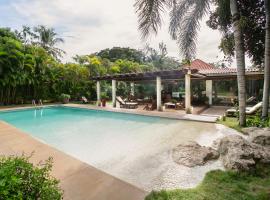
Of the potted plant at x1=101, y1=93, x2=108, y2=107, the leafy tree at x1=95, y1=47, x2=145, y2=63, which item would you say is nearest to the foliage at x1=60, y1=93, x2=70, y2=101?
the potted plant at x1=101, y1=93, x2=108, y2=107

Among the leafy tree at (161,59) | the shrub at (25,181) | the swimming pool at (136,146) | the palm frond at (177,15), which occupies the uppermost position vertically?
the leafy tree at (161,59)

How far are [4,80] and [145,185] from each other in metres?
19.3

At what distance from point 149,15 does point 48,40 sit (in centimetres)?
2779

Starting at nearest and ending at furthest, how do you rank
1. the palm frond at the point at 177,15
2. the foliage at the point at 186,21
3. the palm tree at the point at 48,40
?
the foliage at the point at 186,21, the palm frond at the point at 177,15, the palm tree at the point at 48,40

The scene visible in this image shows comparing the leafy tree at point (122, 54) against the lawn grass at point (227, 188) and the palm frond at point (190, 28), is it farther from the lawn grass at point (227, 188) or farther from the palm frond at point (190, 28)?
the lawn grass at point (227, 188)

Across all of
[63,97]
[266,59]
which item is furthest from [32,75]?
[266,59]

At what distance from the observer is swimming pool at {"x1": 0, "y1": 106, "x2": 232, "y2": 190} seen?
16.1 feet

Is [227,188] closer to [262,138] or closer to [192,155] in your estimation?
[192,155]

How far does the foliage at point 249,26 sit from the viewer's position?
9844 mm

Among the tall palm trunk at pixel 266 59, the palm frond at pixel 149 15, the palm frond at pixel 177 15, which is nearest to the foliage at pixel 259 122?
the tall palm trunk at pixel 266 59

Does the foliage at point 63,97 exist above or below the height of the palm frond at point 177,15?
below

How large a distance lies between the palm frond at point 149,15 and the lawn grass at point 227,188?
17.4 ft

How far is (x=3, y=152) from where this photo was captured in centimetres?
646

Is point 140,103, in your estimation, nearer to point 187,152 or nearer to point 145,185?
point 187,152
